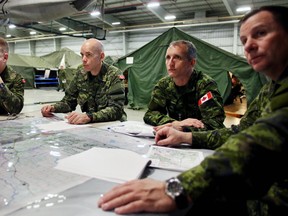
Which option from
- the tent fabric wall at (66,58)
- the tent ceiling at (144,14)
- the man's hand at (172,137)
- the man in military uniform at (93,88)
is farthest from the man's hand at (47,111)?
the tent fabric wall at (66,58)

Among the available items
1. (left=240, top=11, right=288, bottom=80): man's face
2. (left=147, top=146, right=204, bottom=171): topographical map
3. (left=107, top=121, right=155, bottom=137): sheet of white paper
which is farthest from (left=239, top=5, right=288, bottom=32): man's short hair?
(left=107, top=121, right=155, bottom=137): sheet of white paper

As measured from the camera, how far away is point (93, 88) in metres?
2.31

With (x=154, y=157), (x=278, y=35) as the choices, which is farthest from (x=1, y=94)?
(x=278, y=35)

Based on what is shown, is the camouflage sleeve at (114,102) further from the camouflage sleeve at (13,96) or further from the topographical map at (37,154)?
the camouflage sleeve at (13,96)

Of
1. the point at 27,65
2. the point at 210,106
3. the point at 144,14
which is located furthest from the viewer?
the point at 144,14

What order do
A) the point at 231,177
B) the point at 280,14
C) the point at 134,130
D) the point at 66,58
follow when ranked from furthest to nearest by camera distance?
the point at 66,58, the point at 134,130, the point at 280,14, the point at 231,177

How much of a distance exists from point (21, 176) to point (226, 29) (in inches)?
450

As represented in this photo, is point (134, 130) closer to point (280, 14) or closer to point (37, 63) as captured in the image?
point (280, 14)

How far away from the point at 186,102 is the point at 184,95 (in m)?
0.06

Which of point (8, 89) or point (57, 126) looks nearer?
point (57, 126)

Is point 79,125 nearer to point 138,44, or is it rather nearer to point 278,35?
point 278,35

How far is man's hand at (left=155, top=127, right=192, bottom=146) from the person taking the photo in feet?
4.03

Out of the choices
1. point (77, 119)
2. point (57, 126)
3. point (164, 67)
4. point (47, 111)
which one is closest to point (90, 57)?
point (47, 111)

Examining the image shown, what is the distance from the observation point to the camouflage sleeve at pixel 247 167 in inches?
22.0
